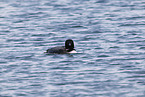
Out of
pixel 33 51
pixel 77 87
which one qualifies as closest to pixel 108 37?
pixel 33 51

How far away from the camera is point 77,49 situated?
22.9 m

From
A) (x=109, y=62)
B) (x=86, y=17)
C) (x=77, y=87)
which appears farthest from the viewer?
(x=86, y=17)

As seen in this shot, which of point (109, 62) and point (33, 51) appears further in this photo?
point (33, 51)

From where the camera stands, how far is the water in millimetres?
16609

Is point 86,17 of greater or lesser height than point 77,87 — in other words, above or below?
above

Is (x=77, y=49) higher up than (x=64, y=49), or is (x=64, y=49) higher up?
(x=64, y=49)

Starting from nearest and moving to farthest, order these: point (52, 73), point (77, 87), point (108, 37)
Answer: point (77, 87), point (52, 73), point (108, 37)

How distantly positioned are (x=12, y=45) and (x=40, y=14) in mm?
10546

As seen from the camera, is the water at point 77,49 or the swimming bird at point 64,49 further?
the swimming bird at point 64,49

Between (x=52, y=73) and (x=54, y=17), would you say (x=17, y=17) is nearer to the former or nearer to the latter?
(x=54, y=17)

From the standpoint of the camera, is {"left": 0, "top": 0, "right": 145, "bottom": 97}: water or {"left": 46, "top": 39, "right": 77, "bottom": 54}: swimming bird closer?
{"left": 0, "top": 0, "right": 145, "bottom": 97}: water

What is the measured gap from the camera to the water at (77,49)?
16.6 meters

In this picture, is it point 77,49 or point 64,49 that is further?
point 77,49

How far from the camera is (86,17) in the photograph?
32469 mm
